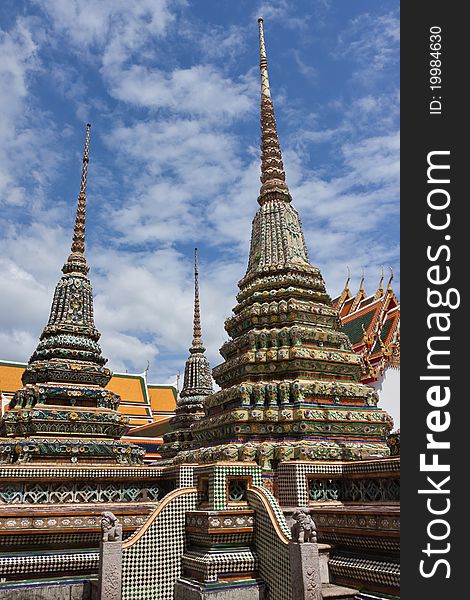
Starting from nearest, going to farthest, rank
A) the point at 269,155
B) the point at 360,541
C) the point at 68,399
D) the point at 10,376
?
the point at 360,541 → the point at 68,399 → the point at 269,155 → the point at 10,376

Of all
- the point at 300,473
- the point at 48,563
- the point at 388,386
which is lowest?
the point at 48,563

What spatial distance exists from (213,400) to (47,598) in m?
6.86

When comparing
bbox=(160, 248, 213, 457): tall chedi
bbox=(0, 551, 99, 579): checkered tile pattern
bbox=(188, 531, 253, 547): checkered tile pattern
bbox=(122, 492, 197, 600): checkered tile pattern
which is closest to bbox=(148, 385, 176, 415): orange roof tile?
bbox=(160, 248, 213, 457): tall chedi

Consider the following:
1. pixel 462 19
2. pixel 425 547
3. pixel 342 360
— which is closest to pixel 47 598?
pixel 425 547

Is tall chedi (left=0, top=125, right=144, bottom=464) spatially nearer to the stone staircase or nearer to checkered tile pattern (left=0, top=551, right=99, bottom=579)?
checkered tile pattern (left=0, top=551, right=99, bottom=579)

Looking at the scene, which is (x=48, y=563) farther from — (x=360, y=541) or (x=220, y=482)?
(x=360, y=541)

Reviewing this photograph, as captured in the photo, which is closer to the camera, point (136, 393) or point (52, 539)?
point (52, 539)

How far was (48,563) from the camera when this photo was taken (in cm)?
868

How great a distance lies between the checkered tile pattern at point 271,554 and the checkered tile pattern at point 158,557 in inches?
49.7

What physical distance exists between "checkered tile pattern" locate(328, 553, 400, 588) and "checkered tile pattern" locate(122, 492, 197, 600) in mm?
2440

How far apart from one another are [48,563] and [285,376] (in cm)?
667

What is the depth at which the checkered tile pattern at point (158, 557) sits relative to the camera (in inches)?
309

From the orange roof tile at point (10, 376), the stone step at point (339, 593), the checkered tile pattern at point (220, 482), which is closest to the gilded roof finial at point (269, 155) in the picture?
the checkered tile pattern at point (220, 482)

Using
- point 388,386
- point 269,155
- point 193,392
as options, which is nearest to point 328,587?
point 269,155
